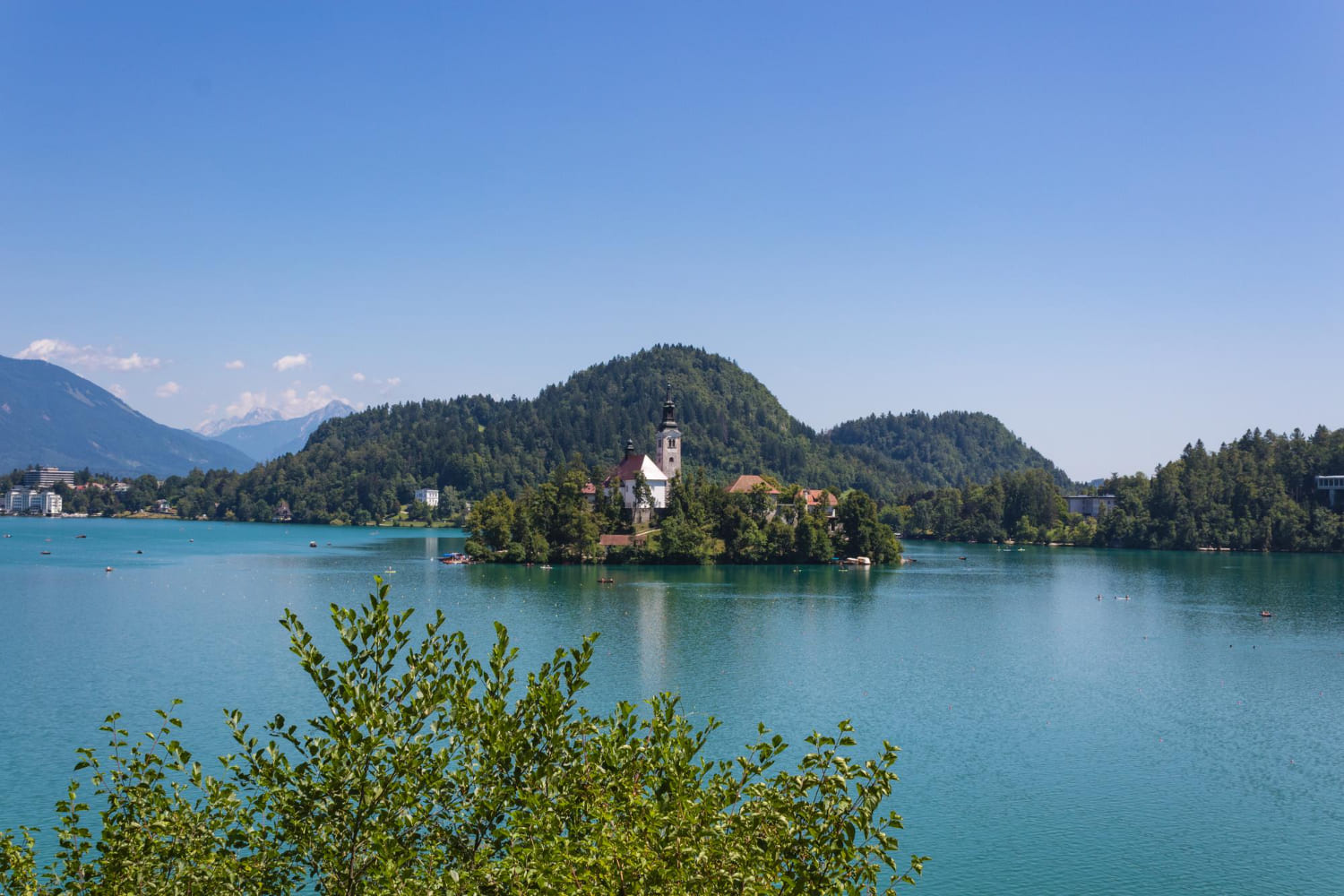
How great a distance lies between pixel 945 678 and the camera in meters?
57.4

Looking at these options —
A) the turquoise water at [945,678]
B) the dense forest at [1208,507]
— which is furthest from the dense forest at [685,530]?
the dense forest at [1208,507]

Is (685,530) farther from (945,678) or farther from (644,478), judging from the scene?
(945,678)

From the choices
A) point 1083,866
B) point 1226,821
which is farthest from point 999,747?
point 1083,866

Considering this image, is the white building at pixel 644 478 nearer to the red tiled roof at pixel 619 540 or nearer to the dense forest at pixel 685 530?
the dense forest at pixel 685 530

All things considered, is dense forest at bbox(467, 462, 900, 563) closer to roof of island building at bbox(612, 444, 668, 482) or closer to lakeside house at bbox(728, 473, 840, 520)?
lakeside house at bbox(728, 473, 840, 520)

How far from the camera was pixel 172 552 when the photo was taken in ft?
468

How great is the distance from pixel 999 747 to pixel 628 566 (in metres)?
82.0

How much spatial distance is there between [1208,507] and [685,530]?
93.8 meters

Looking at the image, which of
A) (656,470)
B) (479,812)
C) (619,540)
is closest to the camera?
(479,812)

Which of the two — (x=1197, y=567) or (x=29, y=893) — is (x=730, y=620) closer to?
(x=29, y=893)

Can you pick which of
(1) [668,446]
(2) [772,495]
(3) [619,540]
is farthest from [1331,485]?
(3) [619,540]

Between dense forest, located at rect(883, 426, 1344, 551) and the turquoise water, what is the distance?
52.4 meters

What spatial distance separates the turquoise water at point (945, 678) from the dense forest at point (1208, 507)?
52.4m

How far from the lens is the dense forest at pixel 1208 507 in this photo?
16050 cm
